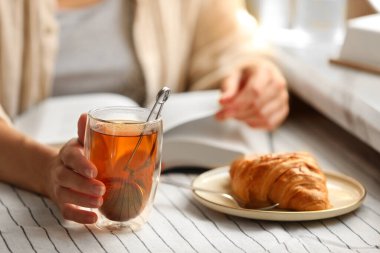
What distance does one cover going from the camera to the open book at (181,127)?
3.95 feet

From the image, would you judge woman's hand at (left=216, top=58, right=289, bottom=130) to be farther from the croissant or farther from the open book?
the croissant

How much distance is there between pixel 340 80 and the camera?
4.14ft

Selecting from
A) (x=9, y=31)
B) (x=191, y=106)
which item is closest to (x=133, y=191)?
(x=191, y=106)

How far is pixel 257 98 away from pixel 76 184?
541 millimetres

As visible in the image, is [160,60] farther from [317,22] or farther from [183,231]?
[183,231]

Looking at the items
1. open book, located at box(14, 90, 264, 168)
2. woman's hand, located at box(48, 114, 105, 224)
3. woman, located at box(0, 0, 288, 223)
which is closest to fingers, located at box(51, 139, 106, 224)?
woman's hand, located at box(48, 114, 105, 224)

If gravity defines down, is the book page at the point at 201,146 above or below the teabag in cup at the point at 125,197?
below

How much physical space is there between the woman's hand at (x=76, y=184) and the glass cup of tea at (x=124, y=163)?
12 millimetres

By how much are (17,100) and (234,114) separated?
47cm

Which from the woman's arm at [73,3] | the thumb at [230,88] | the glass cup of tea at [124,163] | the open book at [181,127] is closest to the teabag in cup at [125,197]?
the glass cup of tea at [124,163]

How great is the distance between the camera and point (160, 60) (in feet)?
5.38

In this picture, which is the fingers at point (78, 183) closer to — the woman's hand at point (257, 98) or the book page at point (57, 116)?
the book page at point (57, 116)

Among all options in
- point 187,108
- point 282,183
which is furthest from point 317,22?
point 282,183

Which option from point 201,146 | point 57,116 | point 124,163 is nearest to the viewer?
point 124,163
